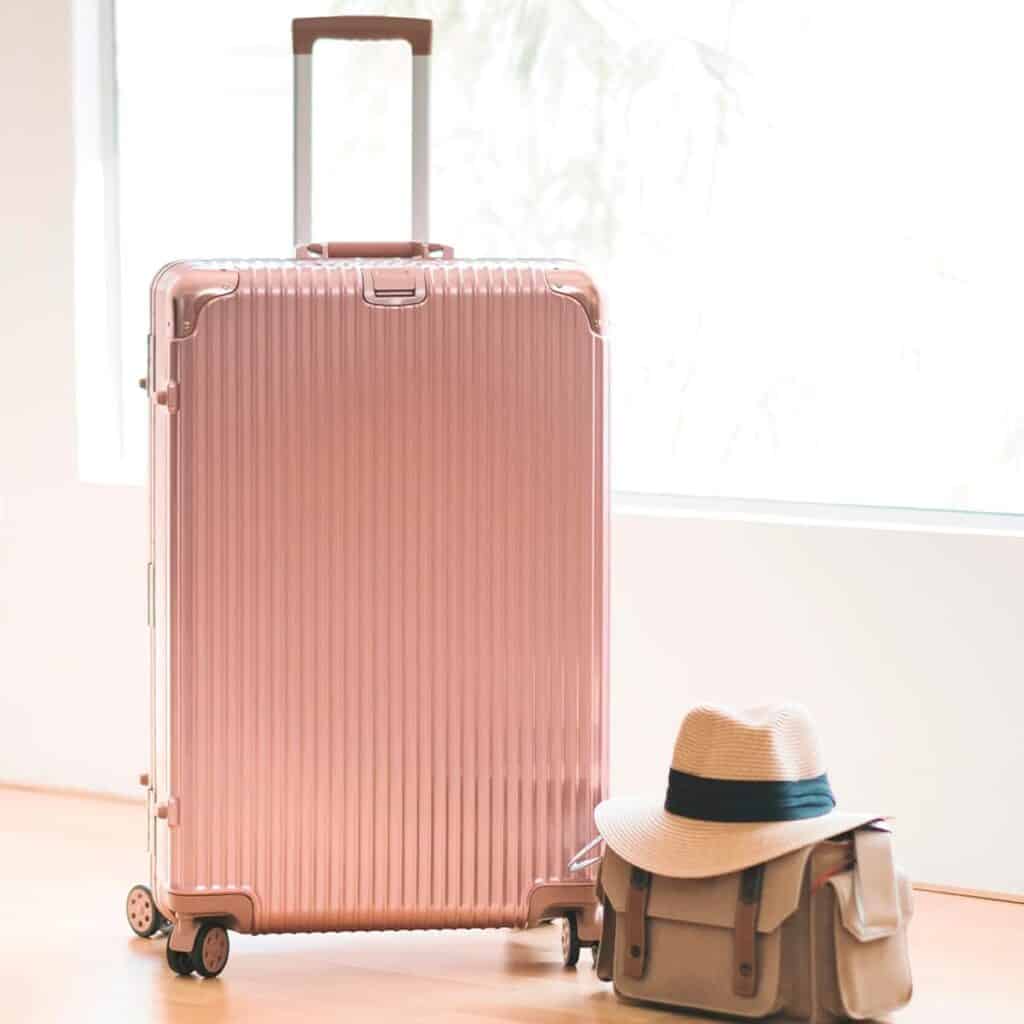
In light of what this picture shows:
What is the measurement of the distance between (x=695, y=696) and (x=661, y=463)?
1.27ft

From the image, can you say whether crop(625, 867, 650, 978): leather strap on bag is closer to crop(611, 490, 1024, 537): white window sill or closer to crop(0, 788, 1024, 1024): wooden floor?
crop(0, 788, 1024, 1024): wooden floor

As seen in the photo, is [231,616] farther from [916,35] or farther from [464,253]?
[916,35]

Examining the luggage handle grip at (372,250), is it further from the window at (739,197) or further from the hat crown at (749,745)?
the hat crown at (749,745)

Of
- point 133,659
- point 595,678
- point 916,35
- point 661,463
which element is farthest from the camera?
point 133,659

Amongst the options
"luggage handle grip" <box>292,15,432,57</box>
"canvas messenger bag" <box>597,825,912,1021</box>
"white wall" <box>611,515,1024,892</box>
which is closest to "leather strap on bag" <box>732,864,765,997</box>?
"canvas messenger bag" <box>597,825,912,1021</box>

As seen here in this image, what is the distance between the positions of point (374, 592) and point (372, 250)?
43 centimetres

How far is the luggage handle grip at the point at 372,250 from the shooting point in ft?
7.36

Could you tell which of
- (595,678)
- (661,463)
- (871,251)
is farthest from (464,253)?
(595,678)

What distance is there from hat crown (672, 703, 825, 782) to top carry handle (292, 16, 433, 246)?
0.69 meters

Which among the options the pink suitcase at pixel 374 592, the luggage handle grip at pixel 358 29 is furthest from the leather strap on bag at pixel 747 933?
the luggage handle grip at pixel 358 29

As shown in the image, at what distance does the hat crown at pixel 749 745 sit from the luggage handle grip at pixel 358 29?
2.92ft

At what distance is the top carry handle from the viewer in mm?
2248

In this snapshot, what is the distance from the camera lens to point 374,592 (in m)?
2.15

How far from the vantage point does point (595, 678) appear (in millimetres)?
2178
